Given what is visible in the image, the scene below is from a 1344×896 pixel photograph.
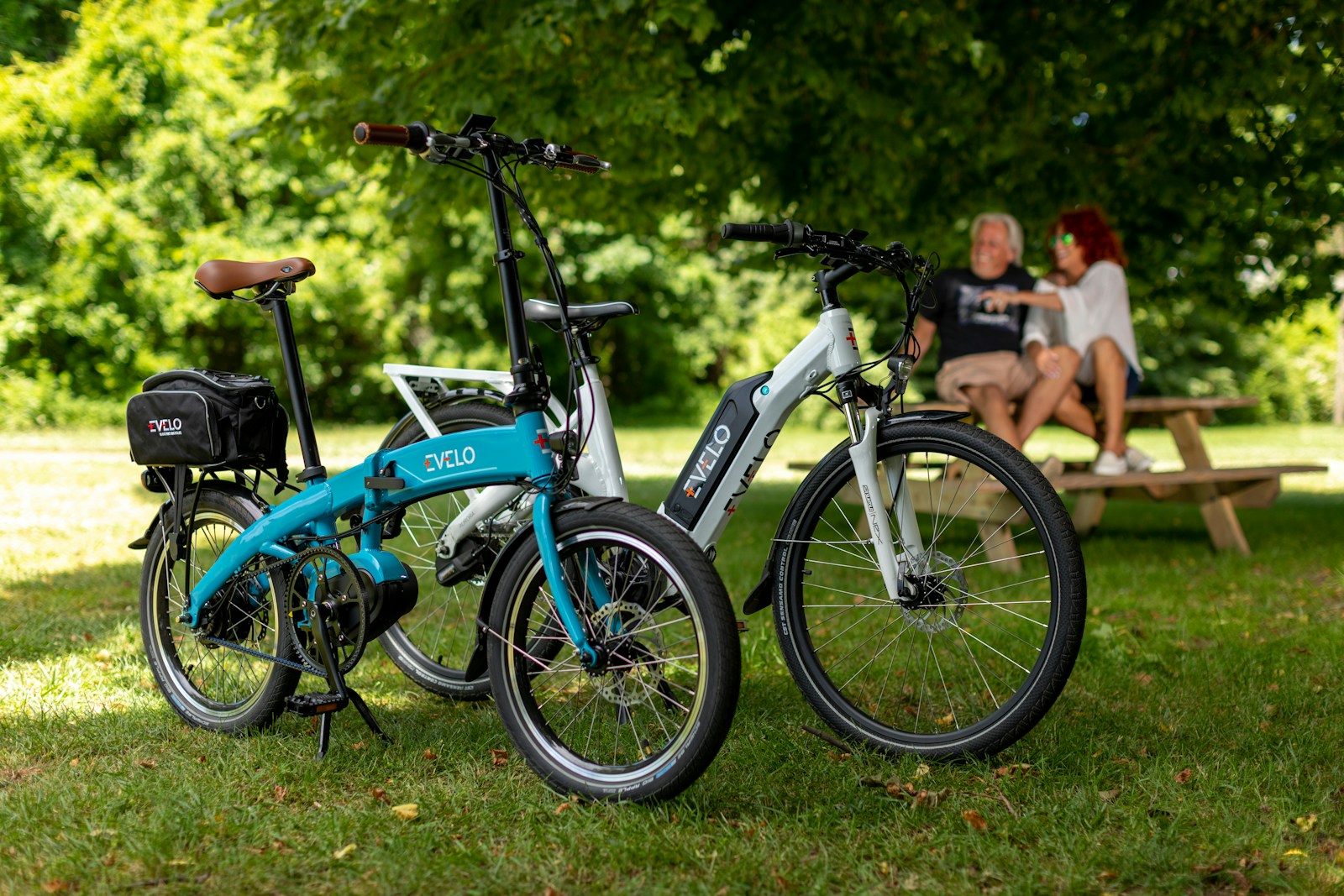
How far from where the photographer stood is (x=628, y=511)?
9.89 feet

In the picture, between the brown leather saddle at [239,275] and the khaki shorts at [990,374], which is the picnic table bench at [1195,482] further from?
the brown leather saddle at [239,275]

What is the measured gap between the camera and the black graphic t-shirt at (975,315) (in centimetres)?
696

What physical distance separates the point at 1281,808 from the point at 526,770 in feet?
6.34

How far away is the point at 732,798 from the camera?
10.3 feet

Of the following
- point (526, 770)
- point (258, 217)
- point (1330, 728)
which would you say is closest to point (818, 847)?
point (526, 770)

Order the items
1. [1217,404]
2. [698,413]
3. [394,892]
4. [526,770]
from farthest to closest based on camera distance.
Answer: [698,413] → [1217,404] → [526,770] → [394,892]

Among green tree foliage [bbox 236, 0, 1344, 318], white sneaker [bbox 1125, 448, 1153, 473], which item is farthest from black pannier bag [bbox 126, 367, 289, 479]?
white sneaker [bbox 1125, 448, 1153, 473]

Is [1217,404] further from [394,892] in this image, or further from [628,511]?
[394,892]

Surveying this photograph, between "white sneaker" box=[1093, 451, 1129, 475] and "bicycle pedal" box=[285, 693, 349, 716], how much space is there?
15.8 feet

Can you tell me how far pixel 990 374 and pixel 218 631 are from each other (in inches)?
181

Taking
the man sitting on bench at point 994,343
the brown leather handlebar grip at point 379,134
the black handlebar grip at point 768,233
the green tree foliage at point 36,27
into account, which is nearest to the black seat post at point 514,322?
the brown leather handlebar grip at point 379,134

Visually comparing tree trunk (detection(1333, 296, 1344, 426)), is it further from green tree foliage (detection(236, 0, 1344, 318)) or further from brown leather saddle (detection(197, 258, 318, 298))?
brown leather saddle (detection(197, 258, 318, 298))

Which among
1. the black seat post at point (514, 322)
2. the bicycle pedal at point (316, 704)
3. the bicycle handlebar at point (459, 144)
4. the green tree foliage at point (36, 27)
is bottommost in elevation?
the bicycle pedal at point (316, 704)

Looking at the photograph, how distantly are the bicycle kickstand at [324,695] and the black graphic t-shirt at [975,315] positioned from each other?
440 cm
